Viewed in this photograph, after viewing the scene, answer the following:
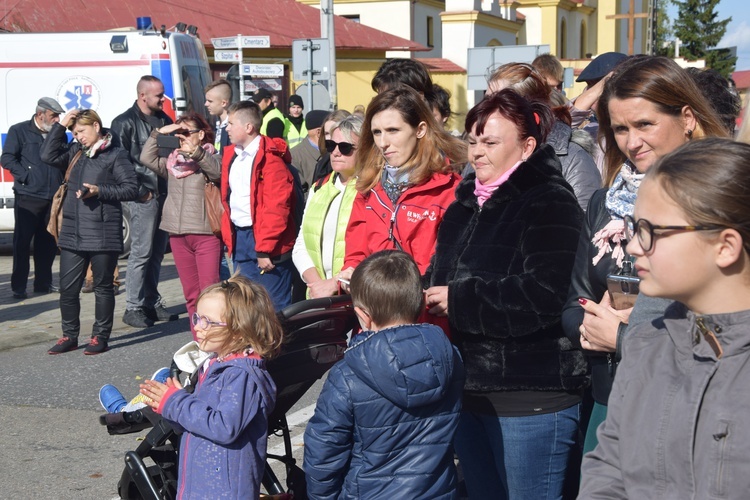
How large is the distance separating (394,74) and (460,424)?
247 centimetres

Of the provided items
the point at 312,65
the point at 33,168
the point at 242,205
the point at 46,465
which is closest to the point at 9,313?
the point at 33,168

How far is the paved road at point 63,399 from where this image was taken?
5312 mm

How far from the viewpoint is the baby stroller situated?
382 centimetres

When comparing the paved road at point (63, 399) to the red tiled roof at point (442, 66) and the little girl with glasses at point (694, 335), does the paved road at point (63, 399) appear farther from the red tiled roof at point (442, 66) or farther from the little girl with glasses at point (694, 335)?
the red tiled roof at point (442, 66)

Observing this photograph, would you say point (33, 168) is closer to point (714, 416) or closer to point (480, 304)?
point (480, 304)

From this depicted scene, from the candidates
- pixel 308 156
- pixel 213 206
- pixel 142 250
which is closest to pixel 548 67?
pixel 213 206

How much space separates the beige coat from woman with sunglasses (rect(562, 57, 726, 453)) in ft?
16.9

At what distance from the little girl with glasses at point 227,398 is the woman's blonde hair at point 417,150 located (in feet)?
2.98

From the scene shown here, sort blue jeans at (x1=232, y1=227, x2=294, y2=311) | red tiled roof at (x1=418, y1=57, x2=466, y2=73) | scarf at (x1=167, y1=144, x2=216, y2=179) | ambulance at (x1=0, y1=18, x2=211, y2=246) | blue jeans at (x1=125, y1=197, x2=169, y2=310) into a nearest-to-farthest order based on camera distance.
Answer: blue jeans at (x1=232, y1=227, x2=294, y2=311) → scarf at (x1=167, y1=144, x2=216, y2=179) → blue jeans at (x1=125, y1=197, x2=169, y2=310) → ambulance at (x1=0, y1=18, x2=211, y2=246) → red tiled roof at (x1=418, y1=57, x2=466, y2=73)

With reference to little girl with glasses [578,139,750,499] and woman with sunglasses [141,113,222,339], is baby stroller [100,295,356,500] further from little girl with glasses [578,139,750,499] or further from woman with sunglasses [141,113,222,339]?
woman with sunglasses [141,113,222,339]

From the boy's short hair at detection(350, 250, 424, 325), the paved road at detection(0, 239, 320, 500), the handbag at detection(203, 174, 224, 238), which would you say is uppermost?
the boy's short hair at detection(350, 250, 424, 325)

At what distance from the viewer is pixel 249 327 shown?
3686 millimetres

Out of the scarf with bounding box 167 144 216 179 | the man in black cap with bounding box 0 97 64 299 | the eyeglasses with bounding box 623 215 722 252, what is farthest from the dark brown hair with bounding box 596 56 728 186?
the man in black cap with bounding box 0 97 64 299

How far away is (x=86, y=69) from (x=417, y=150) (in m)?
10.4
